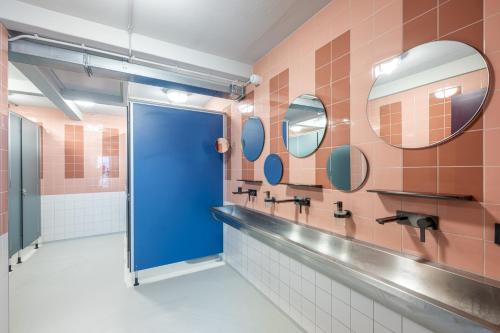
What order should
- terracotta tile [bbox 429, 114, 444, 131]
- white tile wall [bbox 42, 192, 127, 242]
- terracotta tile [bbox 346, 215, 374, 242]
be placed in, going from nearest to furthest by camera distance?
terracotta tile [bbox 429, 114, 444, 131]
terracotta tile [bbox 346, 215, 374, 242]
white tile wall [bbox 42, 192, 127, 242]

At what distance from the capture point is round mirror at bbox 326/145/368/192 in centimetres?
158

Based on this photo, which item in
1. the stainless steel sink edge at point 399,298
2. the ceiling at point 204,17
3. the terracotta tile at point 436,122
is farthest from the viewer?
the ceiling at point 204,17

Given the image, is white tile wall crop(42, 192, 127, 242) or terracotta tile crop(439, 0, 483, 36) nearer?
terracotta tile crop(439, 0, 483, 36)

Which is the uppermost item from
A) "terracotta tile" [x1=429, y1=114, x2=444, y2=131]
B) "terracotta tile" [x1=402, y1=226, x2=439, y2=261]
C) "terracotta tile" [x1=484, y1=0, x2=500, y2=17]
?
"terracotta tile" [x1=484, y1=0, x2=500, y2=17]

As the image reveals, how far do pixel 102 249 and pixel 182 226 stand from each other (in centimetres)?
198

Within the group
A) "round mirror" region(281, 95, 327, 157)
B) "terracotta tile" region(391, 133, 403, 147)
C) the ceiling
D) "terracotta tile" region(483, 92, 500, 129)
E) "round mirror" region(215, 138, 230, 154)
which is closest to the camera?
"terracotta tile" region(483, 92, 500, 129)

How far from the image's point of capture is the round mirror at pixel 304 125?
191 cm

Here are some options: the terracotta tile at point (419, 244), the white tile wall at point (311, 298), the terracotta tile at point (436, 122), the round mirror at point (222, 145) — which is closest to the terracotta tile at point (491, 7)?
the terracotta tile at point (436, 122)

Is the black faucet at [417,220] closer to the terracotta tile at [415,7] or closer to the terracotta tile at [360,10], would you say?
the terracotta tile at [415,7]

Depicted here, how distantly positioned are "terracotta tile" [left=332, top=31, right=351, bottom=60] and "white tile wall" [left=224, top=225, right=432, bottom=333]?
1728 mm

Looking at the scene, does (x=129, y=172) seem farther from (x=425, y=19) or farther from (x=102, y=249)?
(x=425, y=19)

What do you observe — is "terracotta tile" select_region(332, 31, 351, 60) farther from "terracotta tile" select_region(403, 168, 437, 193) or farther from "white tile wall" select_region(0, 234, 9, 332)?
"white tile wall" select_region(0, 234, 9, 332)

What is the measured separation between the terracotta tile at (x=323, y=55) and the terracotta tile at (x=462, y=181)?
46.2 inches

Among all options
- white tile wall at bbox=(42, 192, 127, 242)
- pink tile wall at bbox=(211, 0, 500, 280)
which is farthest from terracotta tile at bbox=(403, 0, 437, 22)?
white tile wall at bbox=(42, 192, 127, 242)
